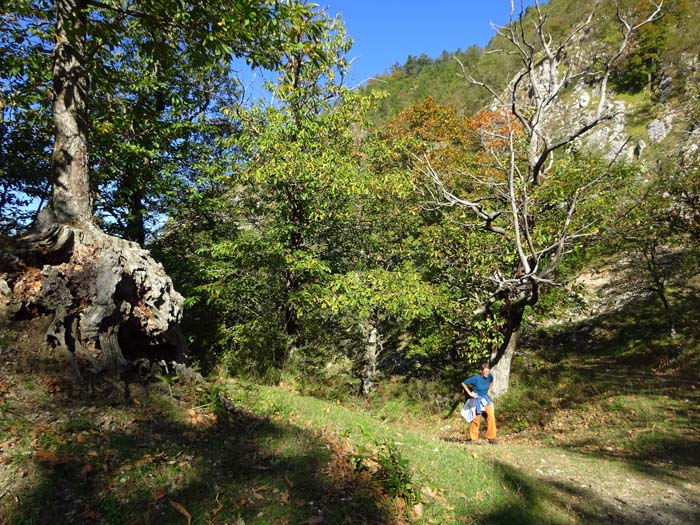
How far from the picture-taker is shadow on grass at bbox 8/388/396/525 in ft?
10.5

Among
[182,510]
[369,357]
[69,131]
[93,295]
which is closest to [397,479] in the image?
[182,510]

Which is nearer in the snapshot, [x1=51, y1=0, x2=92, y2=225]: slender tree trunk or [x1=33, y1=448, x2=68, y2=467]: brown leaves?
[x1=33, y1=448, x2=68, y2=467]: brown leaves

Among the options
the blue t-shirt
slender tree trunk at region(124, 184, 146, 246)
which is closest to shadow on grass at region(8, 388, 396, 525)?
the blue t-shirt

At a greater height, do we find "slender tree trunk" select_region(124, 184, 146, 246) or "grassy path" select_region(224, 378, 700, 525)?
"slender tree trunk" select_region(124, 184, 146, 246)

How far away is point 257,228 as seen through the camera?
12.5 metres

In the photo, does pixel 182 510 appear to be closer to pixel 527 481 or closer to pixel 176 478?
pixel 176 478

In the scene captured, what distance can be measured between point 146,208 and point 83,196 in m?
7.36

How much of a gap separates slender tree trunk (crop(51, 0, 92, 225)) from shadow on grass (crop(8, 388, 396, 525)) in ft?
9.83

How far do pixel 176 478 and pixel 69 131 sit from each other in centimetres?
491

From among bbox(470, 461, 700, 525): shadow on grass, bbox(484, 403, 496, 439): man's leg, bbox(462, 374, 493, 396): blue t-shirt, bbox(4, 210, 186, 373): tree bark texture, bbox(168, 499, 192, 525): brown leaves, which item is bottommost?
bbox(470, 461, 700, 525): shadow on grass

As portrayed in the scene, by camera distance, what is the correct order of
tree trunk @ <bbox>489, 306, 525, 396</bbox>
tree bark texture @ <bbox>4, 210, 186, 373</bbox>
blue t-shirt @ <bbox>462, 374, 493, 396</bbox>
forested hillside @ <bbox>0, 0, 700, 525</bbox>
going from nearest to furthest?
1. forested hillside @ <bbox>0, 0, 700, 525</bbox>
2. tree bark texture @ <bbox>4, 210, 186, 373</bbox>
3. blue t-shirt @ <bbox>462, 374, 493, 396</bbox>
4. tree trunk @ <bbox>489, 306, 525, 396</bbox>

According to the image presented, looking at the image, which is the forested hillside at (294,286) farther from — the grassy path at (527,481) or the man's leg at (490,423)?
the man's leg at (490,423)

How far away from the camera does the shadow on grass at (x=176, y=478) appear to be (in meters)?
3.20

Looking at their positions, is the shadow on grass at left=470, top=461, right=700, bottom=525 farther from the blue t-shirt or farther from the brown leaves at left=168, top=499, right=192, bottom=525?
the brown leaves at left=168, top=499, right=192, bottom=525
